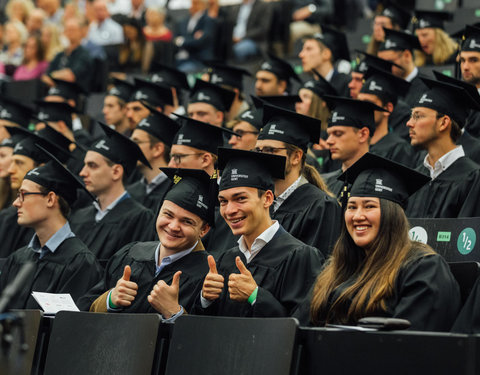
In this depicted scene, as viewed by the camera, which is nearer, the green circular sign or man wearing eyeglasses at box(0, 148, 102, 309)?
the green circular sign

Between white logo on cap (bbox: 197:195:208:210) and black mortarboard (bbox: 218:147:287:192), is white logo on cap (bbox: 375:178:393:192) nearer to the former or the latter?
black mortarboard (bbox: 218:147:287:192)

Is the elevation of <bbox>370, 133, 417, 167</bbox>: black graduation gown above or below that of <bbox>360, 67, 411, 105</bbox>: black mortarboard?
below

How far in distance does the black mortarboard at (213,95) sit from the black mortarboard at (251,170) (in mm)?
3777

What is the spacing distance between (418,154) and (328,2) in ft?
19.1

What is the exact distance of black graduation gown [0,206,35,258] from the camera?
322 inches

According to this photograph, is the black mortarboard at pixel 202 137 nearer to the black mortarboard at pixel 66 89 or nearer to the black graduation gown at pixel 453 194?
the black graduation gown at pixel 453 194

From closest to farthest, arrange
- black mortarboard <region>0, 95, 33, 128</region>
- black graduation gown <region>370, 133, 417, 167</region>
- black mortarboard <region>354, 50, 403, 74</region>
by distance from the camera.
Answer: black graduation gown <region>370, 133, 417, 167</region> → black mortarboard <region>354, 50, 403, 74</region> → black mortarboard <region>0, 95, 33, 128</region>

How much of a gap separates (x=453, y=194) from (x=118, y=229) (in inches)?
109

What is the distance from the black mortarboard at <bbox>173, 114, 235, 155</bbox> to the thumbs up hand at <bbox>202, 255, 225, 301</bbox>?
250cm

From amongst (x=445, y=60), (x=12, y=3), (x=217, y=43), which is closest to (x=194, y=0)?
(x=217, y=43)

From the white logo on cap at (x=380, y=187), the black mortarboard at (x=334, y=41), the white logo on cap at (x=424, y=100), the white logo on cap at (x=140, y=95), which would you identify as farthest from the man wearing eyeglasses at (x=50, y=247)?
the black mortarboard at (x=334, y=41)

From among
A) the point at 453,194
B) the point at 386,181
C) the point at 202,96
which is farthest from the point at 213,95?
the point at 386,181

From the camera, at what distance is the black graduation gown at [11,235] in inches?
322

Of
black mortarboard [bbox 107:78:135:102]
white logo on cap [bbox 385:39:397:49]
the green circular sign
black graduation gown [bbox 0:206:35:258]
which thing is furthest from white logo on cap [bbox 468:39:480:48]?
black mortarboard [bbox 107:78:135:102]
